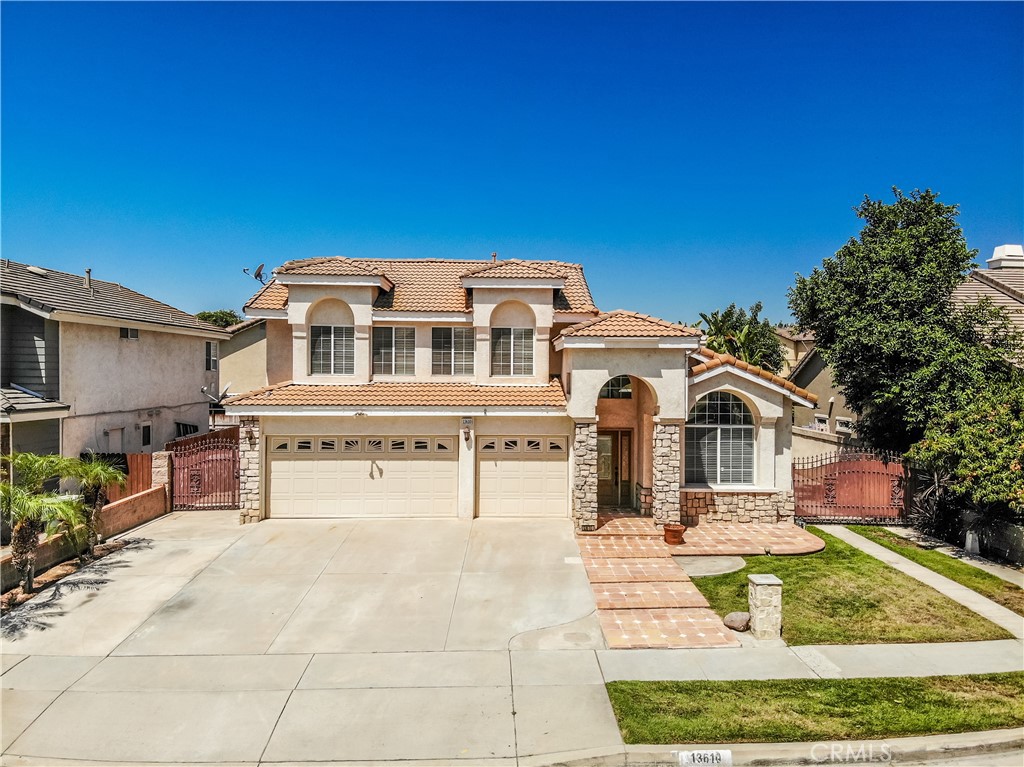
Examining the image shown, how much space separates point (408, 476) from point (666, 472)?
289 inches

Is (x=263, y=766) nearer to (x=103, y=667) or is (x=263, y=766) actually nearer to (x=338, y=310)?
(x=103, y=667)

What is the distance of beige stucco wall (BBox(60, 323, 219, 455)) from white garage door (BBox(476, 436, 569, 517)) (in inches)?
516

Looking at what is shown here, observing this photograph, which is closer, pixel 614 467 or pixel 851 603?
pixel 851 603

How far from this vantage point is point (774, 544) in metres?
14.5

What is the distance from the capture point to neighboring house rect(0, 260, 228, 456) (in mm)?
16797

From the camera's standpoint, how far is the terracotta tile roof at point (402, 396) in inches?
628

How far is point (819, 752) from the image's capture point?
266 inches

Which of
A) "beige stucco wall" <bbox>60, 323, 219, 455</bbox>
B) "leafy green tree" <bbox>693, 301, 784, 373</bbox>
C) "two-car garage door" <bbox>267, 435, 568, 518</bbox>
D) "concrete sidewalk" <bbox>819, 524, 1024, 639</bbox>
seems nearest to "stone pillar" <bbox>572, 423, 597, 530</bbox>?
"two-car garage door" <bbox>267, 435, 568, 518</bbox>

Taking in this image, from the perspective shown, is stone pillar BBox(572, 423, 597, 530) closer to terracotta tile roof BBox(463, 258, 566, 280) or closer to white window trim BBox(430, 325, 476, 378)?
white window trim BBox(430, 325, 476, 378)

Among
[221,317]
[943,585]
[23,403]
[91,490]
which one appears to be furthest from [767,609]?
[221,317]

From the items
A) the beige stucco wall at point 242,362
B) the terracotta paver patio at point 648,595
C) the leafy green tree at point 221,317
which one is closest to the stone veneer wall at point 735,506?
the terracotta paver patio at point 648,595

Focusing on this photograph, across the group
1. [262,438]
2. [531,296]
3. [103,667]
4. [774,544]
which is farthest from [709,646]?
[262,438]

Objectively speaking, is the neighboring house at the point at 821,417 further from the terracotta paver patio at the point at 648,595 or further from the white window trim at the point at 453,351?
the terracotta paver patio at the point at 648,595

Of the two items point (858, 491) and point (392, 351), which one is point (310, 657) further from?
point (858, 491)
